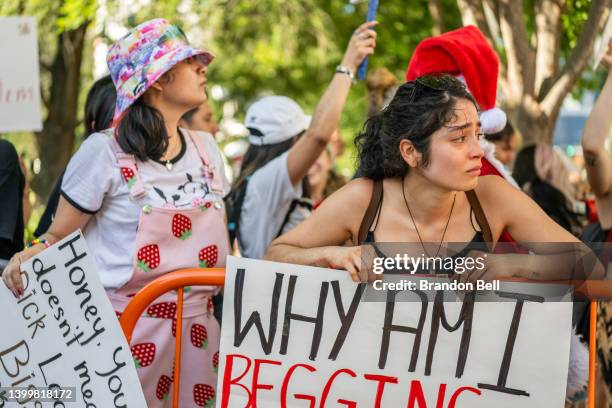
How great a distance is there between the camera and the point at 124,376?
3.15m

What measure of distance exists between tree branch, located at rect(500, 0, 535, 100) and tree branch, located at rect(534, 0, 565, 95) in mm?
58

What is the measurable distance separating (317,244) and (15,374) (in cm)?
115

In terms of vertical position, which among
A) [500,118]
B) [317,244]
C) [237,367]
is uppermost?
[500,118]

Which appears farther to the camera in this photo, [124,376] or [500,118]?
[500,118]

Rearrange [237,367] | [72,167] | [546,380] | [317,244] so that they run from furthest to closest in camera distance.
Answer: [72,167]
[317,244]
[237,367]
[546,380]

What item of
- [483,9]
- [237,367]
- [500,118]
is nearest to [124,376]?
[237,367]

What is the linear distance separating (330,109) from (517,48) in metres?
2.32

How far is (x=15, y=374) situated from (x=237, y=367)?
875 mm

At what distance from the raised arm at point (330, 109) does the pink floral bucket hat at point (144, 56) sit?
23.3 inches

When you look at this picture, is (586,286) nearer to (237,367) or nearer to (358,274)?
(358,274)

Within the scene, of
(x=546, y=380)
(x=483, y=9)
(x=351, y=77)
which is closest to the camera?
(x=546, y=380)

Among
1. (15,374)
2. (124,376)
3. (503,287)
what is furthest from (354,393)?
(15,374)

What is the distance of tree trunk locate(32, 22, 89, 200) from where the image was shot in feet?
38.8

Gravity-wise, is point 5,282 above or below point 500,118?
below
